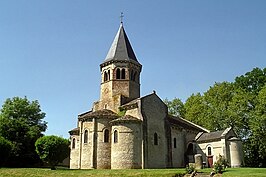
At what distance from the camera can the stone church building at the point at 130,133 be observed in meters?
33.4

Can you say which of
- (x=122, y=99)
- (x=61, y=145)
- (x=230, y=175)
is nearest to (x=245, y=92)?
(x=122, y=99)

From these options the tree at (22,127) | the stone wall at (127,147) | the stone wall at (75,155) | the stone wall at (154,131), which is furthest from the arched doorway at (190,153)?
the tree at (22,127)

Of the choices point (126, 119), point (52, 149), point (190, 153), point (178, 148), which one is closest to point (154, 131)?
point (126, 119)

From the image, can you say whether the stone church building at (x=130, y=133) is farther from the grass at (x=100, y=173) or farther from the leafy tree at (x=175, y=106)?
the leafy tree at (x=175, y=106)

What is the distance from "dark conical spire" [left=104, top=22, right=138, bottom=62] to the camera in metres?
40.5

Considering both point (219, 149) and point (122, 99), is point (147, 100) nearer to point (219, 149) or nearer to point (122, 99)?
point (122, 99)

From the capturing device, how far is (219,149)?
126 feet

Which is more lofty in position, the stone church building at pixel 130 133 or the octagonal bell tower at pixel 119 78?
the octagonal bell tower at pixel 119 78

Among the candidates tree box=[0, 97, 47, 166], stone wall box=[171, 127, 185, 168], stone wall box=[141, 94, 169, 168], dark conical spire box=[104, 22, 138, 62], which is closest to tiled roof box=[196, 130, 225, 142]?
stone wall box=[171, 127, 185, 168]

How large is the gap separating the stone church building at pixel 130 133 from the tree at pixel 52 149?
2.63 meters

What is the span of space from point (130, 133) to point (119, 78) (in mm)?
9151

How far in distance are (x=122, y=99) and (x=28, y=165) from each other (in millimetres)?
16924

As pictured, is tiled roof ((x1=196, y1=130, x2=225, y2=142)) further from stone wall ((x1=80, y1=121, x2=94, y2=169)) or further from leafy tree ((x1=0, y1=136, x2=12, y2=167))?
A: leafy tree ((x1=0, y1=136, x2=12, y2=167))

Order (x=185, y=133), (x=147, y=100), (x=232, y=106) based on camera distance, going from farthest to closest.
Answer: (x=232, y=106)
(x=185, y=133)
(x=147, y=100)
